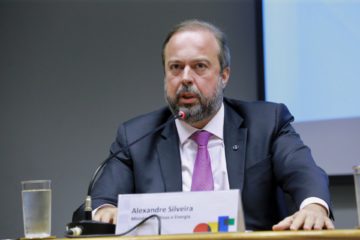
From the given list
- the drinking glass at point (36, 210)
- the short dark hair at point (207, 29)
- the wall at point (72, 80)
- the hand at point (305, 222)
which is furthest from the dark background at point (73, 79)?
the hand at point (305, 222)

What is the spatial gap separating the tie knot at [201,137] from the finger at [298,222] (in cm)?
83

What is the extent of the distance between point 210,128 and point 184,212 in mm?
945

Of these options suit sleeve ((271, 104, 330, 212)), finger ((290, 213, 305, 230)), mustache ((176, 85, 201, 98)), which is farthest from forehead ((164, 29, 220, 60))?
finger ((290, 213, 305, 230))

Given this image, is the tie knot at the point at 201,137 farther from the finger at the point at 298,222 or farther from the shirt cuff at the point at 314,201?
the finger at the point at 298,222

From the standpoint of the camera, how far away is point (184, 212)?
61.6 inches

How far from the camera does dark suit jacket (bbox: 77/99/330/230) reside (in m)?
2.33

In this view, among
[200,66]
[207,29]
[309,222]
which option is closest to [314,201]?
[309,222]

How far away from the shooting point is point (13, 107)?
11.9 ft

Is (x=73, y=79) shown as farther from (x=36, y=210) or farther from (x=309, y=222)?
(x=309, y=222)

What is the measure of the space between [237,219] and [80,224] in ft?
1.43

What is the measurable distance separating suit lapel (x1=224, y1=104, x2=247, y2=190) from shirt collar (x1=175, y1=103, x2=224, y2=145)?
22mm

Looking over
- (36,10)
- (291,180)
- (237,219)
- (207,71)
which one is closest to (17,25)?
(36,10)

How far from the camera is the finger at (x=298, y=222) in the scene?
156 centimetres

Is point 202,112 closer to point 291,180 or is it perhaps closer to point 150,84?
point 291,180
